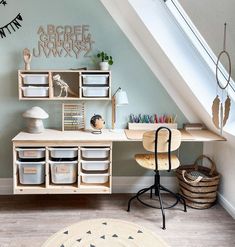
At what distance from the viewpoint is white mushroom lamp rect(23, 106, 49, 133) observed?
3.10 metres

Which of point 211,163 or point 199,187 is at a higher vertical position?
point 211,163

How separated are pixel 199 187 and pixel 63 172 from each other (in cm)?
138

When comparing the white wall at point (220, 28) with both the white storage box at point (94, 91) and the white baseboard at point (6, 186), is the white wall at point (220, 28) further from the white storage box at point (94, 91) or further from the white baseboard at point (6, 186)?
the white baseboard at point (6, 186)

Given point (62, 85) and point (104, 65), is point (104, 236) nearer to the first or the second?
point (62, 85)

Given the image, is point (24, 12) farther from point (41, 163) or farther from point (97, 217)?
point (97, 217)

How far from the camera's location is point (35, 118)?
312cm

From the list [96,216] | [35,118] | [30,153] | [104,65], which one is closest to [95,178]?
[96,216]

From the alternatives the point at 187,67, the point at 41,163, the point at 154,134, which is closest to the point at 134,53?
the point at 187,67

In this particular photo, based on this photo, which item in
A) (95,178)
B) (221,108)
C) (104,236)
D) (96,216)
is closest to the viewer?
(104,236)

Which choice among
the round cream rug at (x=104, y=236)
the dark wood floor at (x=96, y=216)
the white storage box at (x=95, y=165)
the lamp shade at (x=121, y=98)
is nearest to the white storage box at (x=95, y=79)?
the lamp shade at (x=121, y=98)

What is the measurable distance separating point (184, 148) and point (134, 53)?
1.23m

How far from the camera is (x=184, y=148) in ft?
11.8

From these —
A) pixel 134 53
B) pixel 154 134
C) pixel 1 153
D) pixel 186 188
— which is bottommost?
pixel 186 188

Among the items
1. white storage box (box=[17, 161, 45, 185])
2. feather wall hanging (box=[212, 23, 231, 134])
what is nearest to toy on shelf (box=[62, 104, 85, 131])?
white storage box (box=[17, 161, 45, 185])
